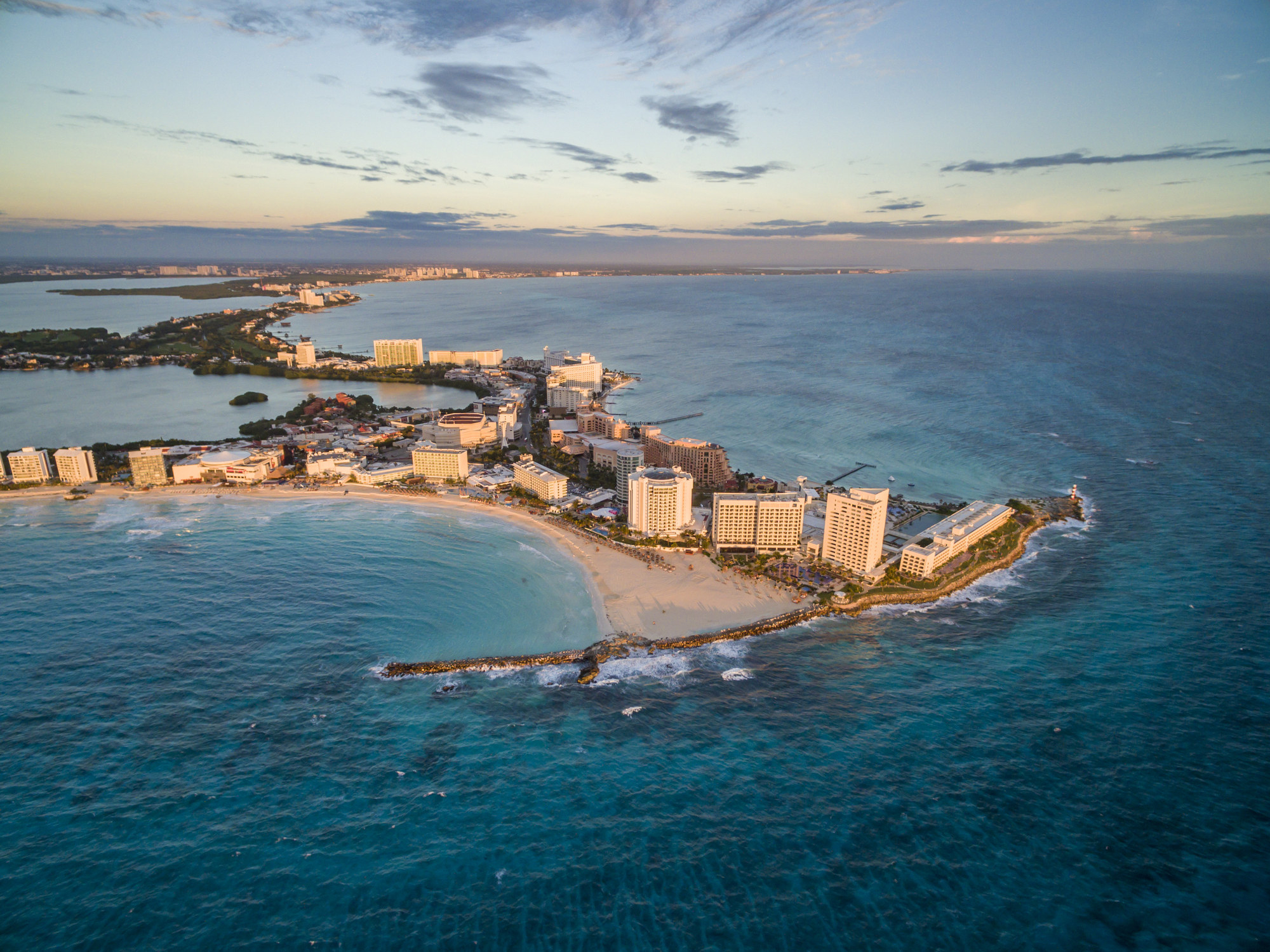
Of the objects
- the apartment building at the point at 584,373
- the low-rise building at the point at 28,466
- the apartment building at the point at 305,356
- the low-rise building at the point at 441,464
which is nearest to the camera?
the low-rise building at the point at 28,466

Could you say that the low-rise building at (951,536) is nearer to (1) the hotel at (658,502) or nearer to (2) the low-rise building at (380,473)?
(1) the hotel at (658,502)

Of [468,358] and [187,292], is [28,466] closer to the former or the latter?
[468,358]

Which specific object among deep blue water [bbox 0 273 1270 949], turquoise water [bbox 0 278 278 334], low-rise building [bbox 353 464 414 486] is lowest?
deep blue water [bbox 0 273 1270 949]

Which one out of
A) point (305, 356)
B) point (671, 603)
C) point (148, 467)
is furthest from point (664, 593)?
point (305, 356)

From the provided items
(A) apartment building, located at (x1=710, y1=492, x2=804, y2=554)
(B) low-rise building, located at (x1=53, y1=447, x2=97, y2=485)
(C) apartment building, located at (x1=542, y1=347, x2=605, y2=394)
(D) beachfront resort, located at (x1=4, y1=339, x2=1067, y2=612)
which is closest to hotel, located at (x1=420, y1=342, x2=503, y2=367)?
(C) apartment building, located at (x1=542, y1=347, x2=605, y2=394)

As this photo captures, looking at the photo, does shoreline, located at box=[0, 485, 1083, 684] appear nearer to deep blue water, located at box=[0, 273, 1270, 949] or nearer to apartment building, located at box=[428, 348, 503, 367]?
deep blue water, located at box=[0, 273, 1270, 949]

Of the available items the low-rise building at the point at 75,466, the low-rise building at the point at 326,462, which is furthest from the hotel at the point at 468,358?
the low-rise building at the point at 75,466
